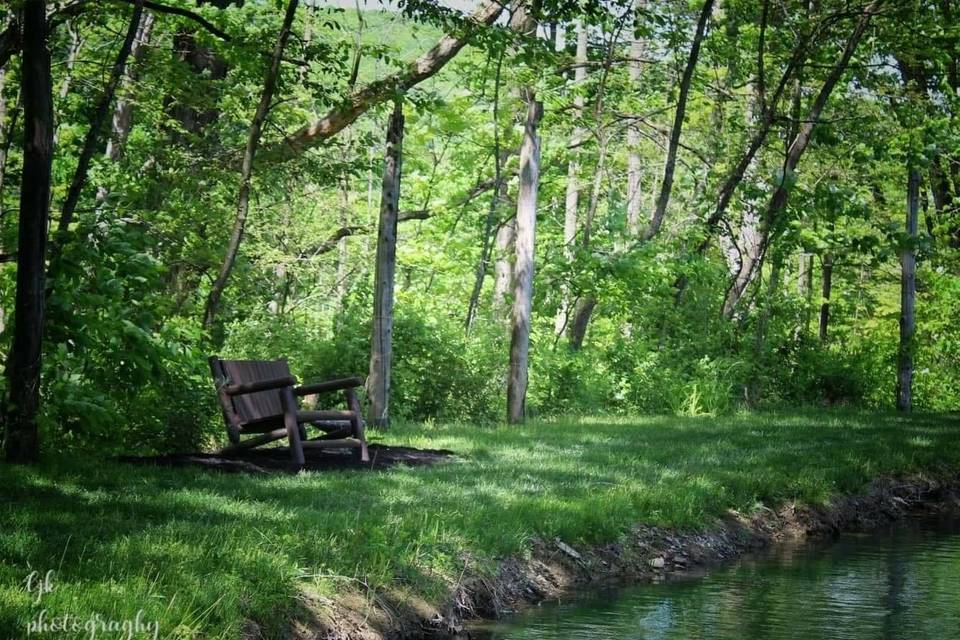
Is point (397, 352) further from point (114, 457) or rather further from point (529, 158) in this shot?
point (114, 457)

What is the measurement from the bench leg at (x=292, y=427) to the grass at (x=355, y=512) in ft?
1.66

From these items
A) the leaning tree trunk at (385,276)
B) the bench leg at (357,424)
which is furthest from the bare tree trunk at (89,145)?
the leaning tree trunk at (385,276)

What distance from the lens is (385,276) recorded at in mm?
12859

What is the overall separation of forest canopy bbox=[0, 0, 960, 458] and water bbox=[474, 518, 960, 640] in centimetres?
373

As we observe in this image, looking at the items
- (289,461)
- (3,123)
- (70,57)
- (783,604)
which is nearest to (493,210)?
(70,57)

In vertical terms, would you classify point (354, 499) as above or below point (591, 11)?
below

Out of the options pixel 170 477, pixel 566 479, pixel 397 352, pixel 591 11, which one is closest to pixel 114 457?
pixel 170 477

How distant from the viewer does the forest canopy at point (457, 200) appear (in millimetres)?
8742

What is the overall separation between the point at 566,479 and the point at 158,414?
3741 millimetres

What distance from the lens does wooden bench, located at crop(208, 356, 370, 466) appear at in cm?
916

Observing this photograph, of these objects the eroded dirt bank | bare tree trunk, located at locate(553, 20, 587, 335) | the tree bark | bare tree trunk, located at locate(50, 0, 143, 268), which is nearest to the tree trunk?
the tree bark

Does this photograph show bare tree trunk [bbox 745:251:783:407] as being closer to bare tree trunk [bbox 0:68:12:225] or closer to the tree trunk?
the tree trunk

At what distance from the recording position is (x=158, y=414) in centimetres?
1007

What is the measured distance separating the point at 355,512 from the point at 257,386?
7.53ft
